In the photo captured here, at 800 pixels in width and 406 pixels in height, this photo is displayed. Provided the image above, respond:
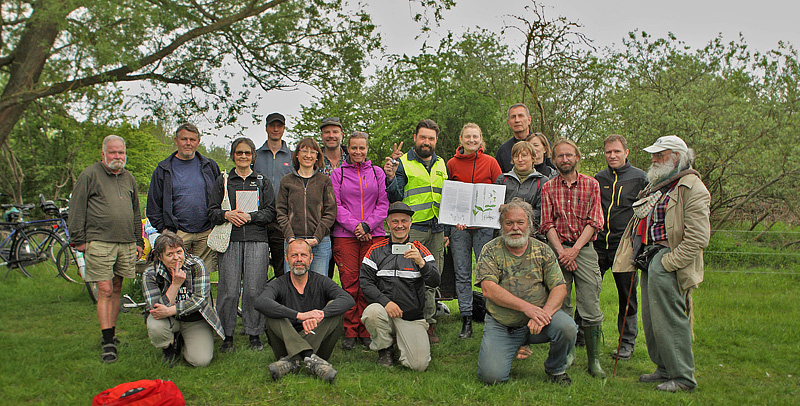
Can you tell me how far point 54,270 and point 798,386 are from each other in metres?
10.8

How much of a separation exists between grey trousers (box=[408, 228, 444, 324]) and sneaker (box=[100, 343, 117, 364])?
294 centimetres

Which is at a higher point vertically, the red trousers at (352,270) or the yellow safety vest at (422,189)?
the yellow safety vest at (422,189)

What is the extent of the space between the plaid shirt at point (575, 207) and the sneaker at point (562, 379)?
1179 millimetres

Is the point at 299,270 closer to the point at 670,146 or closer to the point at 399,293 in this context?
the point at 399,293

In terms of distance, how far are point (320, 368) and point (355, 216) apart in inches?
67.6

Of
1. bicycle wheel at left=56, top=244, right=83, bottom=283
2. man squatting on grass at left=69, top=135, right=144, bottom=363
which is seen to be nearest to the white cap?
man squatting on grass at left=69, top=135, right=144, bottom=363

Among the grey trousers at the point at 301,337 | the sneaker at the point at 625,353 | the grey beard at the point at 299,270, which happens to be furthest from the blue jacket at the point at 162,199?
the sneaker at the point at 625,353

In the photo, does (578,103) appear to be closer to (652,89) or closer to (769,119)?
(652,89)

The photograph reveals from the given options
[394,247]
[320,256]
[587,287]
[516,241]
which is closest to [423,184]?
[394,247]

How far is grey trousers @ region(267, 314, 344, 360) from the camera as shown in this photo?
173 inches

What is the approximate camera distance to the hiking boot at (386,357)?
4.69 m

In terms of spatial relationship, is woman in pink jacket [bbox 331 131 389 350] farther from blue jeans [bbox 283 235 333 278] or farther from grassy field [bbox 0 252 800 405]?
grassy field [bbox 0 252 800 405]

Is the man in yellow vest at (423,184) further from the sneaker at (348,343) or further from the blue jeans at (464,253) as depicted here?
the sneaker at (348,343)

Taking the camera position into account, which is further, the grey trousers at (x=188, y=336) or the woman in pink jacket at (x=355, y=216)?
the woman in pink jacket at (x=355, y=216)
